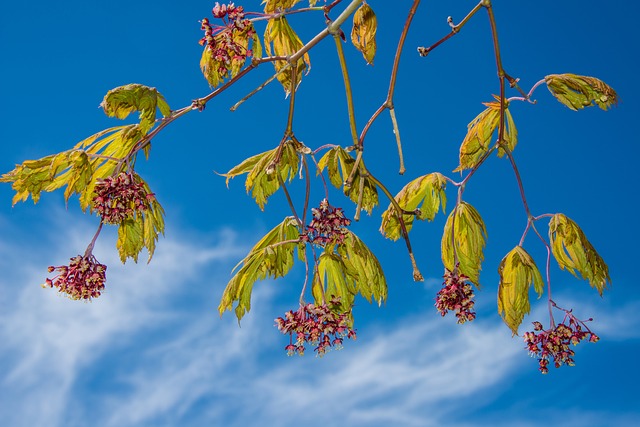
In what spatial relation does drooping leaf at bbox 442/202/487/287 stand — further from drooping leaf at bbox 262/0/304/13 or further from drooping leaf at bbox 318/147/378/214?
drooping leaf at bbox 262/0/304/13

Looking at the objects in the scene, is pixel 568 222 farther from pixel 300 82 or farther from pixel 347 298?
pixel 300 82

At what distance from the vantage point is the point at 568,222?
3.57 meters

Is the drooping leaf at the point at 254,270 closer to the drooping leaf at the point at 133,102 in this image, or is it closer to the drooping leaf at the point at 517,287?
the drooping leaf at the point at 133,102

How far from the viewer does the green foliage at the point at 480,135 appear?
→ 3.69m

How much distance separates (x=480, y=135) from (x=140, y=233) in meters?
1.84

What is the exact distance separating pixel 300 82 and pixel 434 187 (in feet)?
2.94

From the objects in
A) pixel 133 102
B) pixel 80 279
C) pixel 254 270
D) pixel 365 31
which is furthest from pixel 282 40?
pixel 80 279

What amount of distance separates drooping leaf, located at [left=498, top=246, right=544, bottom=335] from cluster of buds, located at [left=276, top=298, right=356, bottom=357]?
966 mm

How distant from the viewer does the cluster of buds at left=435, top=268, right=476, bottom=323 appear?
3059 mm

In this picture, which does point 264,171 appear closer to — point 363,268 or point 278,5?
point 363,268

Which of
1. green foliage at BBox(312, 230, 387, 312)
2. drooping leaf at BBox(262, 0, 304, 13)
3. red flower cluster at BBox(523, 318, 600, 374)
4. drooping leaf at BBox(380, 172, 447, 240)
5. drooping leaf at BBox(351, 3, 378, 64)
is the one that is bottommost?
red flower cluster at BBox(523, 318, 600, 374)

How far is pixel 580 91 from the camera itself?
3.49m

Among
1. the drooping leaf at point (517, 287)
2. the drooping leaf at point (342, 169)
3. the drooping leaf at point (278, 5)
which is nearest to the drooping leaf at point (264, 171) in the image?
the drooping leaf at point (342, 169)

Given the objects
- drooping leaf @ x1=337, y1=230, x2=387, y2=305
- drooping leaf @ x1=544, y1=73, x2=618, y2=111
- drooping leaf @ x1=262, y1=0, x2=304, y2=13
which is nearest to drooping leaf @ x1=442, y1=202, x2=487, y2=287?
drooping leaf @ x1=337, y1=230, x2=387, y2=305
